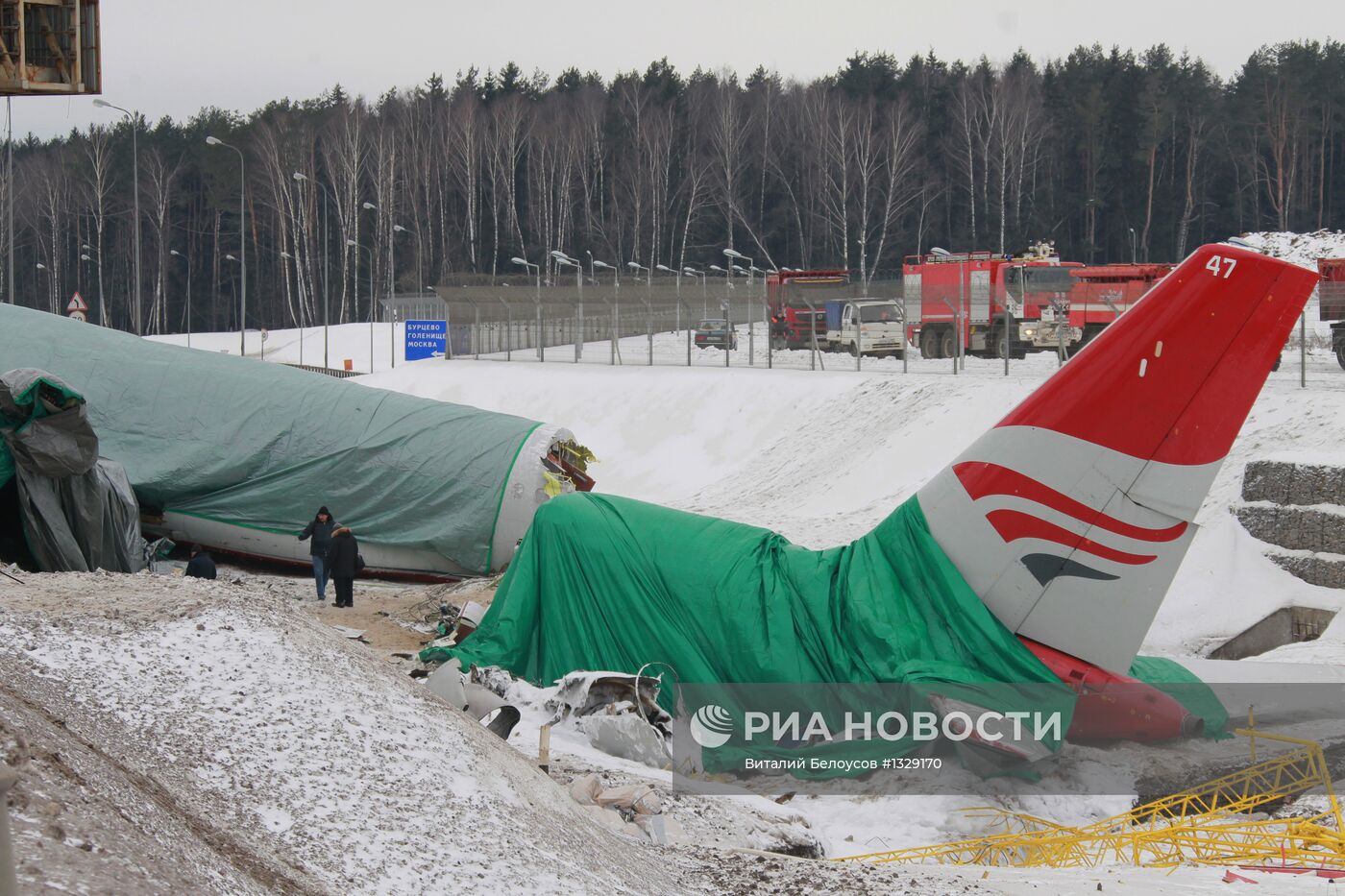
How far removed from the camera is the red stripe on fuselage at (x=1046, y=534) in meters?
8.45

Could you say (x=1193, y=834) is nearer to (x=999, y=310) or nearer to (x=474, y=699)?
(x=474, y=699)

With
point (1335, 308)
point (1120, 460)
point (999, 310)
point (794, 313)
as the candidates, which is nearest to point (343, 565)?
point (1120, 460)

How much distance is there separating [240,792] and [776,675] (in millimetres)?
4433

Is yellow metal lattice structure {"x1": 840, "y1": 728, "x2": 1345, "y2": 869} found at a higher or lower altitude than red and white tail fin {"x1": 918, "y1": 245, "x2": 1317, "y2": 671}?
lower

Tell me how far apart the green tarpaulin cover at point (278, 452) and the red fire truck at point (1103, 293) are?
19.5m

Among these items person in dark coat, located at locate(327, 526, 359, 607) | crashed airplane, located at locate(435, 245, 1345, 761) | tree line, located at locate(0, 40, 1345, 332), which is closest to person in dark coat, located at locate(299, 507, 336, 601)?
person in dark coat, located at locate(327, 526, 359, 607)

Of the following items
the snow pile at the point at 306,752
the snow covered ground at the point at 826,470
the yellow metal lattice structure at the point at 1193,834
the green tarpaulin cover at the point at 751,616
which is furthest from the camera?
the green tarpaulin cover at the point at 751,616

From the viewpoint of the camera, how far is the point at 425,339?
45.3 m

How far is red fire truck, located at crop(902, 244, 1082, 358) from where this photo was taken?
109 ft

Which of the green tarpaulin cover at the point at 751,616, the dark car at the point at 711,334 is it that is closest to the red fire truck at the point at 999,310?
the dark car at the point at 711,334

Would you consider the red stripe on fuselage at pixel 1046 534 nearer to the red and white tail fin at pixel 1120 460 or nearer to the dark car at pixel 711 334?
the red and white tail fin at pixel 1120 460

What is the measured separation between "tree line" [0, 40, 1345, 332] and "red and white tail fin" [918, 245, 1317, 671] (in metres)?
57.3

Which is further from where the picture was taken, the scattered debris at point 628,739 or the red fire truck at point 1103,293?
the red fire truck at point 1103,293

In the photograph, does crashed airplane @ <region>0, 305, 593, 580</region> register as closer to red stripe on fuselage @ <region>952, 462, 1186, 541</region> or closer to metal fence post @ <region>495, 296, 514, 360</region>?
red stripe on fuselage @ <region>952, 462, 1186, 541</region>
